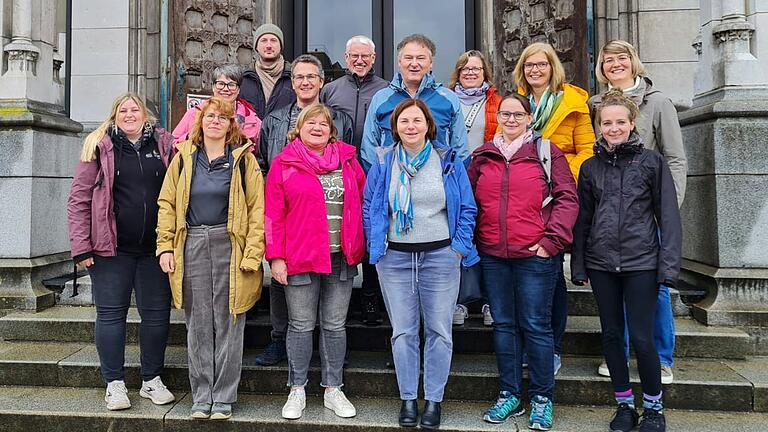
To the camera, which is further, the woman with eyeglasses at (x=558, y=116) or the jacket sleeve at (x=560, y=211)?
the woman with eyeglasses at (x=558, y=116)

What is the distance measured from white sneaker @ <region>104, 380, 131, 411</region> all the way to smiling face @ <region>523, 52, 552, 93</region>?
A: 11.5 ft

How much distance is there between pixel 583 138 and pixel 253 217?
7.51ft

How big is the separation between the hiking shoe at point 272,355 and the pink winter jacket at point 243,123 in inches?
59.3

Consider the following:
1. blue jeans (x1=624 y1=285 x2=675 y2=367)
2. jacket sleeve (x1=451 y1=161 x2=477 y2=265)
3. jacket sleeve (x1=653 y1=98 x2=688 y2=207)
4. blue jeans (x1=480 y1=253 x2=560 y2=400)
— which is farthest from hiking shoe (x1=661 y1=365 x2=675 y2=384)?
jacket sleeve (x1=451 y1=161 x2=477 y2=265)

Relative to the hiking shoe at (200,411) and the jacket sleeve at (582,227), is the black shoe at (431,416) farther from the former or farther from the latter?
the hiking shoe at (200,411)

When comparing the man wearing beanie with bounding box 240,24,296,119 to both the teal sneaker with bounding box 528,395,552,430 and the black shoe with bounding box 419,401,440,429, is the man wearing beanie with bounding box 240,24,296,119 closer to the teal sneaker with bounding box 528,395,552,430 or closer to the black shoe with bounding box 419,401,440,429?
the black shoe with bounding box 419,401,440,429

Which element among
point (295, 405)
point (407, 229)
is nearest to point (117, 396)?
point (295, 405)

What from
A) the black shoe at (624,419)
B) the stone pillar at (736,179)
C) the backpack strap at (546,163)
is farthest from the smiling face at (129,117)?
the stone pillar at (736,179)

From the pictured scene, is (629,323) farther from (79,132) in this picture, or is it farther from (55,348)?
(79,132)

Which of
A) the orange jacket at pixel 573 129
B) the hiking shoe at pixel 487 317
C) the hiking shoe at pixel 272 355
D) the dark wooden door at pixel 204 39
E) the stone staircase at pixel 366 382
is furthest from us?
the dark wooden door at pixel 204 39

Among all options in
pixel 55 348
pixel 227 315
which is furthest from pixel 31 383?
pixel 227 315

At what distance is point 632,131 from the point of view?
3453 mm

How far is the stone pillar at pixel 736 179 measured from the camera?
484cm

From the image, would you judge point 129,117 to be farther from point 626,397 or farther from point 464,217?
point 626,397
